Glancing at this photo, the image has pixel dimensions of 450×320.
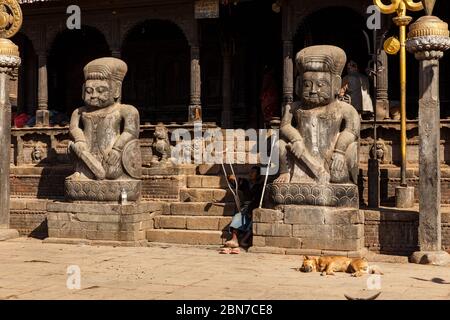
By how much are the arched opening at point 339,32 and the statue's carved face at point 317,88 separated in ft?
24.7

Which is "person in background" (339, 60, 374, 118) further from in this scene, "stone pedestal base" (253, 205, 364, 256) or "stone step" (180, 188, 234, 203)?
"stone pedestal base" (253, 205, 364, 256)

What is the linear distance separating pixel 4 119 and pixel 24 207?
1842 millimetres

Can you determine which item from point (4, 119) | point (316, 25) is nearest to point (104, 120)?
point (4, 119)

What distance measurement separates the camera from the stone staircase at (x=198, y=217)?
11695 millimetres

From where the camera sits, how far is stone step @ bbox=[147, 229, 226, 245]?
11.6m

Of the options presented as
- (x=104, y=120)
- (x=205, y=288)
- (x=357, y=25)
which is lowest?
(x=205, y=288)

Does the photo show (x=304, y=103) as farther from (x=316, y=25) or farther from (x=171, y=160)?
(x=316, y=25)

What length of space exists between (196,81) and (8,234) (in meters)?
6.44

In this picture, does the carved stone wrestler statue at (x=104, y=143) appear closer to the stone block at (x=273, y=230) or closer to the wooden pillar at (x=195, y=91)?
the stone block at (x=273, y=230)

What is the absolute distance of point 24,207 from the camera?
43.8 feet

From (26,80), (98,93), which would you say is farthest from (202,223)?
(26,80)

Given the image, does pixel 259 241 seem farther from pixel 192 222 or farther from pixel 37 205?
pixel 37 205

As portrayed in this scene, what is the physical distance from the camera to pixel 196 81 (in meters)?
16.9

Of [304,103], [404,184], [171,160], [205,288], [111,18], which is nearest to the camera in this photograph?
[205,288]
